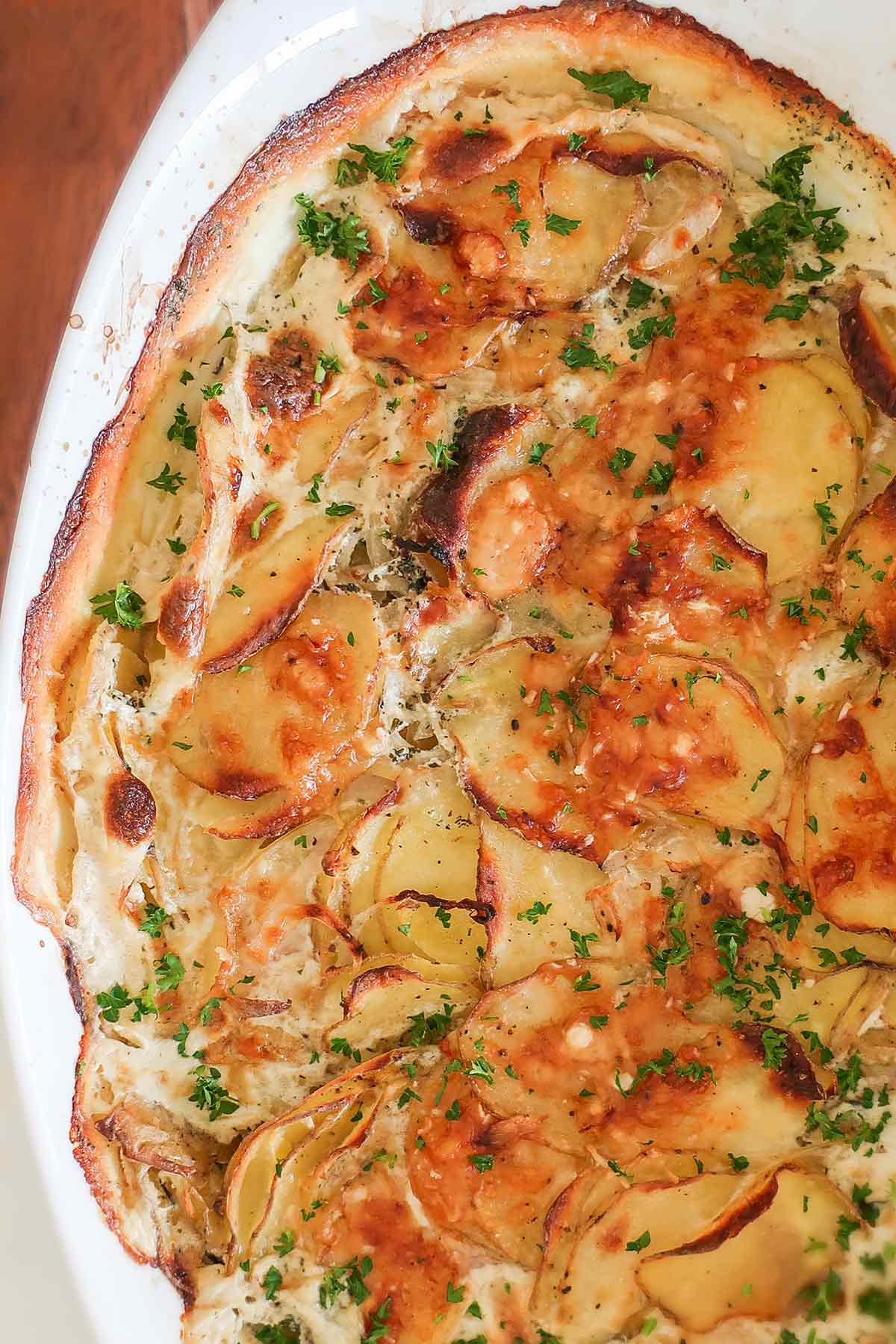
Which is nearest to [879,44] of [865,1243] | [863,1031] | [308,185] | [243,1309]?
[308,185]

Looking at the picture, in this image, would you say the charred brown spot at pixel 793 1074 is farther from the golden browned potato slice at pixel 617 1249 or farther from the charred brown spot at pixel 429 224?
the charred brown spot at pixel 429 224

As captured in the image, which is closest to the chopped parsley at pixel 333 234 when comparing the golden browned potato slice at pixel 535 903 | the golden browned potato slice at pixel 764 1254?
the golden browned potato slice at pixel 535 903

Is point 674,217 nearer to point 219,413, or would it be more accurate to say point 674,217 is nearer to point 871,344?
Result: point 871,344

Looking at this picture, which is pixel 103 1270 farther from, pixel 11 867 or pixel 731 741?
pixel 731 741

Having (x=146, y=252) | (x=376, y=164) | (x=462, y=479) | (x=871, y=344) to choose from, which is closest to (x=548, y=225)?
(x=376, y=164)

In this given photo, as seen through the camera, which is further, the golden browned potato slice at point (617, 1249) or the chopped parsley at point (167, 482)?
the chopped parsley at point (167, 482)

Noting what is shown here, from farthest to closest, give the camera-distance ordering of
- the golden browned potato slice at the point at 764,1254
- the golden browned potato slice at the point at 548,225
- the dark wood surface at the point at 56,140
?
the dark wood surface at the point at 56,140 < the golden browned potato slice at the point at 548,225 < the golden browned potato slice at the point at 764,1254
